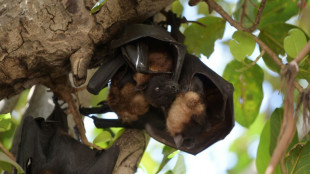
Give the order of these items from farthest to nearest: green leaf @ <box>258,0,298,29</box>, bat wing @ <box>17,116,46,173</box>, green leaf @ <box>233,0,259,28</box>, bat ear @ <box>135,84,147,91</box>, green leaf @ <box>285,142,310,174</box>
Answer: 1. green leaf @ <box>233,0,259,28</box>
2. green leaf @ <box>258,0,298,29</box>
3. bat wing @ <box>17,116,46,173</box>
4. bat ear @ <box>135,84,147,91</box>
5. green leaf @ <box>285,142,310,174</box>

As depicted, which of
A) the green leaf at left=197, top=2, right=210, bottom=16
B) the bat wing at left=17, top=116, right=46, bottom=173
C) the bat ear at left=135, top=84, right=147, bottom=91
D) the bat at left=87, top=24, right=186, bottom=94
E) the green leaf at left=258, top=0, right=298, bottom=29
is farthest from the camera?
the green leaf at left=197, top=2, right=210, bottom=16

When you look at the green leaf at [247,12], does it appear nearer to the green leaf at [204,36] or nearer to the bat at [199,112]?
the green leaf at [204,36]

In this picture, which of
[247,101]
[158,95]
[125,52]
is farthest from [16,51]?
[247,101]

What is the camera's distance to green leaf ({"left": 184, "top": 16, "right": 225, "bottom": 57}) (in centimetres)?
337

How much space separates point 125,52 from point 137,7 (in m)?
0.31

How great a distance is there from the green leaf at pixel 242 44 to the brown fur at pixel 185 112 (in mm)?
353

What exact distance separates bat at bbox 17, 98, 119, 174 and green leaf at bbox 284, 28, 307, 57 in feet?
4.22

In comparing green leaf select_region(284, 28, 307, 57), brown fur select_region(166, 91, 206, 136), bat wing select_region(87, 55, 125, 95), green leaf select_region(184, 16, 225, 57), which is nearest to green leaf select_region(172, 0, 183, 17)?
green leaf select_region(184, 16, 225, 57)

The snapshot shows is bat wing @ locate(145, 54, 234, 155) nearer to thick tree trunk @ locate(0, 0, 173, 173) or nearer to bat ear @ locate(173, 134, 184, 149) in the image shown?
bat ear @ locate(173, 134, 184, 149)

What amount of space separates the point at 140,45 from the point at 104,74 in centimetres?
30

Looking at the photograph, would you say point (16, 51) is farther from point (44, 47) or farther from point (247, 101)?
point (247, 101)

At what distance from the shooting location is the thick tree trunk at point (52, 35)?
8.74 feet

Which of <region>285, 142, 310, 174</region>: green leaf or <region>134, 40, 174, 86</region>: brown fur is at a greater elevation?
<region>134, 40, 174, 86</region>: brown fur

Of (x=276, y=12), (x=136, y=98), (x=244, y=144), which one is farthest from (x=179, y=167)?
(x=244, y=144)
